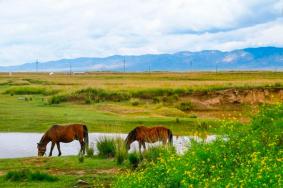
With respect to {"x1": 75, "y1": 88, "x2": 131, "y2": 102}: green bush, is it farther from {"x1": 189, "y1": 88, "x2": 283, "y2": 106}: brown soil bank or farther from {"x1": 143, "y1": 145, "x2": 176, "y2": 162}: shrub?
{"x1": 143, "y1": 145, "x2": 176, "y2": 162}: shrub

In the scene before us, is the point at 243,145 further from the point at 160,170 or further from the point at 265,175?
the point at 265,175

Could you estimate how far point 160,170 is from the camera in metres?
15.1

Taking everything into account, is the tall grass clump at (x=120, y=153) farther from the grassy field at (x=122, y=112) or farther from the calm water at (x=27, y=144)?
the grassy field at (x=122, y=112)

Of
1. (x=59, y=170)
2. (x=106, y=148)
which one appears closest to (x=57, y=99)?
(x=106, y=148)

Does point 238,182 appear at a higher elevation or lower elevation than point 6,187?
higher

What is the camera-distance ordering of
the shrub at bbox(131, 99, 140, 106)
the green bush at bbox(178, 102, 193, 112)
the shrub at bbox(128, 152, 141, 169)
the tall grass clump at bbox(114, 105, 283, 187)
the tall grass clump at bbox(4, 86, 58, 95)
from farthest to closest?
the tall grass clump at bbox(4, 86, 58, 95)
the green bush at bbox(178, 102, 193, 112)
the shrub at bbox(131, 99, 140, 106)
the shrub at bbox(128, 152, 141, 169)
the tall grass clump at bbox(114, 105, 283, 187)

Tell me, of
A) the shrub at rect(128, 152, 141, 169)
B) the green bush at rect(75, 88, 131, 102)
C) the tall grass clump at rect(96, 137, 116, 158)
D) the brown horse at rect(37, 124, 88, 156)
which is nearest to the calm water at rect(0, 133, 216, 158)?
the brown horse at rect(37, 124, 88, 156)

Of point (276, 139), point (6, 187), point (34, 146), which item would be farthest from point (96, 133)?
point (276, 139)

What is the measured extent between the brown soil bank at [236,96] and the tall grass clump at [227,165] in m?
37.5

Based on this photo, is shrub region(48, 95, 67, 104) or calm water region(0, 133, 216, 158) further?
shrub region(48, 95, 67, 104)

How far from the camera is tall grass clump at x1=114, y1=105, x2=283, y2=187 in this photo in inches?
480

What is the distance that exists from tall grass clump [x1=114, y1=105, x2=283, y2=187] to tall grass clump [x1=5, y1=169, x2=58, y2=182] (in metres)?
4.87

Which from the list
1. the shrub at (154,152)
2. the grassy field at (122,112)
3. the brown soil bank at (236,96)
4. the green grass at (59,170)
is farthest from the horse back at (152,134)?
the brown soil bank at (236,96)

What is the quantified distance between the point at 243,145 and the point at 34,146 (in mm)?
17460
